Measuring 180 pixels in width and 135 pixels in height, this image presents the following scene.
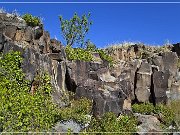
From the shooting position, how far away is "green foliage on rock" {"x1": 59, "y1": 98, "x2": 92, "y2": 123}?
19766 millimetres

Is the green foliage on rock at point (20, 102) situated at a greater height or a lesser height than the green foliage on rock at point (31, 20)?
lesser

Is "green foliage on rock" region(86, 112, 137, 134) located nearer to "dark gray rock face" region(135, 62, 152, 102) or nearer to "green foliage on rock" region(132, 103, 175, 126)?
"green foliage on rock" region(132, 103, 175, 126)

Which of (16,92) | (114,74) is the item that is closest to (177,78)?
(114,74)

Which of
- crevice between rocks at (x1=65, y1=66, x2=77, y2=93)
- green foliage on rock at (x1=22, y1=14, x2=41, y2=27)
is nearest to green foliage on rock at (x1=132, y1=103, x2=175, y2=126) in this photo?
crevice between rocks at (x1=65, y1=66, x2=77, y2=93)

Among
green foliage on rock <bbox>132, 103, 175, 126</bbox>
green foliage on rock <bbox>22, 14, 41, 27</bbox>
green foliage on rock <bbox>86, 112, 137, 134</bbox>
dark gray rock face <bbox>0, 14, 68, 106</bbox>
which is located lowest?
green foliage on rock <bbox>86, 112, 137, 134</bbox>

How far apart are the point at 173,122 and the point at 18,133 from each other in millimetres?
11046

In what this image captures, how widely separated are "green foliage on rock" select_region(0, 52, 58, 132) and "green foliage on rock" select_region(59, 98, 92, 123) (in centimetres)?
67

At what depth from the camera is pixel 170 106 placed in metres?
26.1

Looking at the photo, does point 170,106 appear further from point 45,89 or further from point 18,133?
point 18,133

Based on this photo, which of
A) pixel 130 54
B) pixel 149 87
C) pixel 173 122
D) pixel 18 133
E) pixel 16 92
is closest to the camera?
pixel 18 133

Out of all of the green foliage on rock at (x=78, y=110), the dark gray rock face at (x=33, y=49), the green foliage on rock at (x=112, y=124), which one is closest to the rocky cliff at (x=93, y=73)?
the dark gray rock face at (x=33, y=49)

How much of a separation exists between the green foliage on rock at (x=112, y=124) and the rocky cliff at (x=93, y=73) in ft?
2.31

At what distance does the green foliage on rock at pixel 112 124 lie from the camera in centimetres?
1884

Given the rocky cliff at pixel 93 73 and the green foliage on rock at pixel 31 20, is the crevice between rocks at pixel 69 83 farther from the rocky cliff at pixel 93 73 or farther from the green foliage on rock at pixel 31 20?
the green foliage on rock at pixel 31 20
